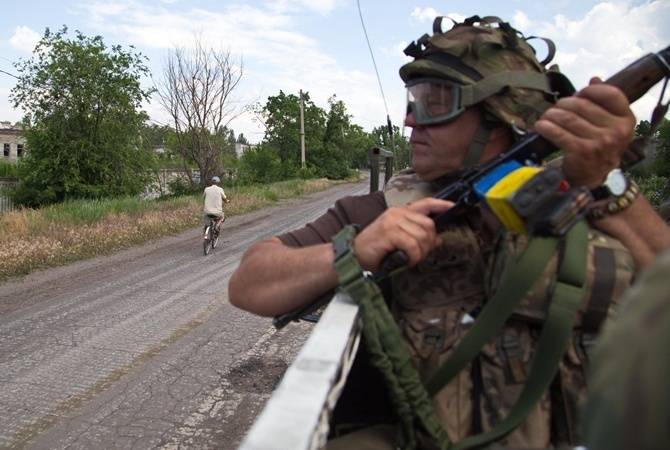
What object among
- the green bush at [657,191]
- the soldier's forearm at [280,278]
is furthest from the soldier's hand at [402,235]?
the green bush at [657,191]

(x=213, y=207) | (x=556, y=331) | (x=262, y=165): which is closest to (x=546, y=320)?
(x=556, y=331)

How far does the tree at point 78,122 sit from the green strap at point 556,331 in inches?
1003

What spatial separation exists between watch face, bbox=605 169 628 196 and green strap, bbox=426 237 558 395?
30 centimetres

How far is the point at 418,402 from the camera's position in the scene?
4.62 feet

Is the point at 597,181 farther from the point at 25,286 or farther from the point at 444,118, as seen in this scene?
the point at 25,286

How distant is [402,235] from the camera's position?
145 centimetres

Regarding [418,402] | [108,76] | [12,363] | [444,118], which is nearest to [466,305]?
Result: [418,402]

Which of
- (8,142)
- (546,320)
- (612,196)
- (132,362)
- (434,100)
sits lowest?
(132,362)

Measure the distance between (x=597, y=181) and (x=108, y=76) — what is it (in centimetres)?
2581

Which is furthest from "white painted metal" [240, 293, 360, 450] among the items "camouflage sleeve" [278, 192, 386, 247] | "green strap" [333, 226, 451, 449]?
"camouflage sleeve" [278, 192, 386, 247]

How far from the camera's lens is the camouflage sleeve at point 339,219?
72.8 inches

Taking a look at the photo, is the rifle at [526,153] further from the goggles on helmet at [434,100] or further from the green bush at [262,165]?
the green bush at [262,165]

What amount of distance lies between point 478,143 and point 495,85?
179 millimetres

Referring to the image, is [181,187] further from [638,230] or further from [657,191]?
[638,230]
